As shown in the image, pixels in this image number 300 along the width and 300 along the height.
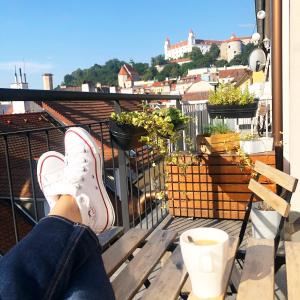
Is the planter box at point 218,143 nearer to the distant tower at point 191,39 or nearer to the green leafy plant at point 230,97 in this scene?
the green leafy plant at point 230,97

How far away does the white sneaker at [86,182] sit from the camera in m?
1.23

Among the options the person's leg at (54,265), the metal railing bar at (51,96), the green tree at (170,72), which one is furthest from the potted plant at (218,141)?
the green tree at (170,72)

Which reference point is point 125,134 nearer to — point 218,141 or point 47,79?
point 218,141

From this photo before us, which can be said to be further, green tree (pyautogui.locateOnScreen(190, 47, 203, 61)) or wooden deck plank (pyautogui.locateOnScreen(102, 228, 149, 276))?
green tree (pyautogui.locateOnScreen(190, 47, 203, 61))

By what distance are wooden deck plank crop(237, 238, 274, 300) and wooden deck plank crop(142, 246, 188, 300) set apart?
0.69ft

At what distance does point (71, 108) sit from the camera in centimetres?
1677

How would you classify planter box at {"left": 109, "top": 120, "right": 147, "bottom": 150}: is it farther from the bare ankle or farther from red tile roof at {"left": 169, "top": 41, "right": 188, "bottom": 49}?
red tile roof at {"left": 169, "top": 41, "right": 188, "bottom": 49}

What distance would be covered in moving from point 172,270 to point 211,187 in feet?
6.97

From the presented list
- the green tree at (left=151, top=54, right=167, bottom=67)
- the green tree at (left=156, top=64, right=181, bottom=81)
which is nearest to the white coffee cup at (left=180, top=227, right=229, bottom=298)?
the green tree at (left=156, top=64, right=181, bottom=81)

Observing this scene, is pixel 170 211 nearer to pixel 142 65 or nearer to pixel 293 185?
pixel 293 185

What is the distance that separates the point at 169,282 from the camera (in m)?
1.22

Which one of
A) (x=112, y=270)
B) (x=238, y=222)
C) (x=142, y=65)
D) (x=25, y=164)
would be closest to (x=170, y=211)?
(x=238, y=222)

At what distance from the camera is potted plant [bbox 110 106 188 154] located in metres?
2.37

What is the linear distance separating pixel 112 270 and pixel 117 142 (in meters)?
1.22
